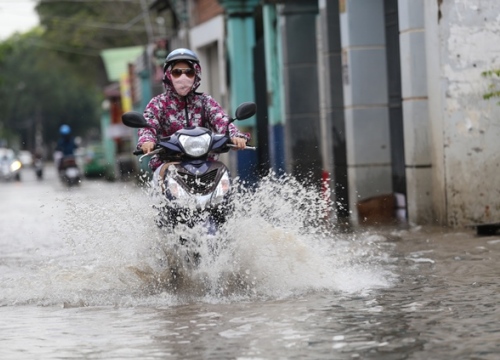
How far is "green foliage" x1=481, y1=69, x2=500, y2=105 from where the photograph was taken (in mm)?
12570

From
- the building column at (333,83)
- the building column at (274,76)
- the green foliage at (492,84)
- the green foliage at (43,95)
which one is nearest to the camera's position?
the green foliage at (492,84)

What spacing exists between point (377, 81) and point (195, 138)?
742 centimetres

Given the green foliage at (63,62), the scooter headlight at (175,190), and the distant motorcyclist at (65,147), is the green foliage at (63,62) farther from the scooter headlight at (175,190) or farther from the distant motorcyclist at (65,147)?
the scooter headlight at (175,190)

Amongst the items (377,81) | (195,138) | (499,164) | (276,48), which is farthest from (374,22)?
(195,138)

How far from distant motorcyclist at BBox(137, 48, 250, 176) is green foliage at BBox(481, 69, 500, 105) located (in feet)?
13.7

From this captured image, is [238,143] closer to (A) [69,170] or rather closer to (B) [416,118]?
(B) [416,118]

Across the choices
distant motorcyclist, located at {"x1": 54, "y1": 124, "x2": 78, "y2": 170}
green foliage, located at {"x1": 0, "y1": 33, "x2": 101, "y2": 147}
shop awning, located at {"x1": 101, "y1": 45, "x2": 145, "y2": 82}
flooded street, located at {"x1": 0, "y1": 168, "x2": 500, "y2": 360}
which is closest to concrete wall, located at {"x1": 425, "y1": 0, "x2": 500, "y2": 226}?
flooded street, located at {"x1": 0, "y1": 168, "x2": 500, "y2": 360}

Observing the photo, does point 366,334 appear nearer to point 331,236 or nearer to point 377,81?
point 331,236

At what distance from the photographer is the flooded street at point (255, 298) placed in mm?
Result: 6324

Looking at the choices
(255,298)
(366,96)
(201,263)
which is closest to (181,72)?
(201,263)

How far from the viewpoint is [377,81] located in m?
15.7

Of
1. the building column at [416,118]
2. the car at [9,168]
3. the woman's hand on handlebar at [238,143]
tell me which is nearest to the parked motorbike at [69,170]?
the car at [9,168]

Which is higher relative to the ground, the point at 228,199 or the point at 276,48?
the point at 276,48

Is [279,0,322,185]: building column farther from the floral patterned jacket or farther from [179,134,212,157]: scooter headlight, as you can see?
[179,134,212,157]: scooter headlight
